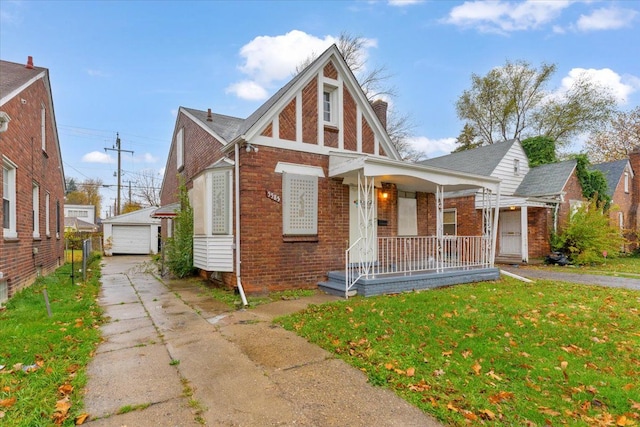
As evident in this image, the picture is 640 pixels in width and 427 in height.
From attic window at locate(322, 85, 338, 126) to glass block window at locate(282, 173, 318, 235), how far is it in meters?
1.90

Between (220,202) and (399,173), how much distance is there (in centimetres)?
446

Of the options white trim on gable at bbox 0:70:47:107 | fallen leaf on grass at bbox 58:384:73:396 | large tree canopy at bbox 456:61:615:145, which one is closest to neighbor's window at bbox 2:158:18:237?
white trim on gable at bbox 0:70:47:107

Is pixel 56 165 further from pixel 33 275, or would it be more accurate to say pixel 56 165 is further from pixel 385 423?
pixel 385 423

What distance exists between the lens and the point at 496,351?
4.05 metres

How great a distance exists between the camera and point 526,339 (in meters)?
4.48

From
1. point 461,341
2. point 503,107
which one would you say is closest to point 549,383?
point 461,341

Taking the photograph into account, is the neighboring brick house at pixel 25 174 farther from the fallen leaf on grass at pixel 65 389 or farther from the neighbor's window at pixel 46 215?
the fallen leaf on grass at pixel 65 389

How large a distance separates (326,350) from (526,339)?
280 centimetres

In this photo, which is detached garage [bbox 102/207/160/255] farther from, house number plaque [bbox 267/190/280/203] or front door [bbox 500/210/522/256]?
front door [bbox 500/210/522/256]

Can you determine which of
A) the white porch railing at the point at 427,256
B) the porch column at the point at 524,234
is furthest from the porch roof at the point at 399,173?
the porch column at the point at 524,234

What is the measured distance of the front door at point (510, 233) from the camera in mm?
15695

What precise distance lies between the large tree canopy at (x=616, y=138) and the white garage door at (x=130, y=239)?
125ft

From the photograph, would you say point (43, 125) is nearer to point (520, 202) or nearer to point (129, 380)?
point (129, 380)

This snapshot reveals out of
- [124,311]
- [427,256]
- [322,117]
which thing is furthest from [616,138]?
[124,311]
